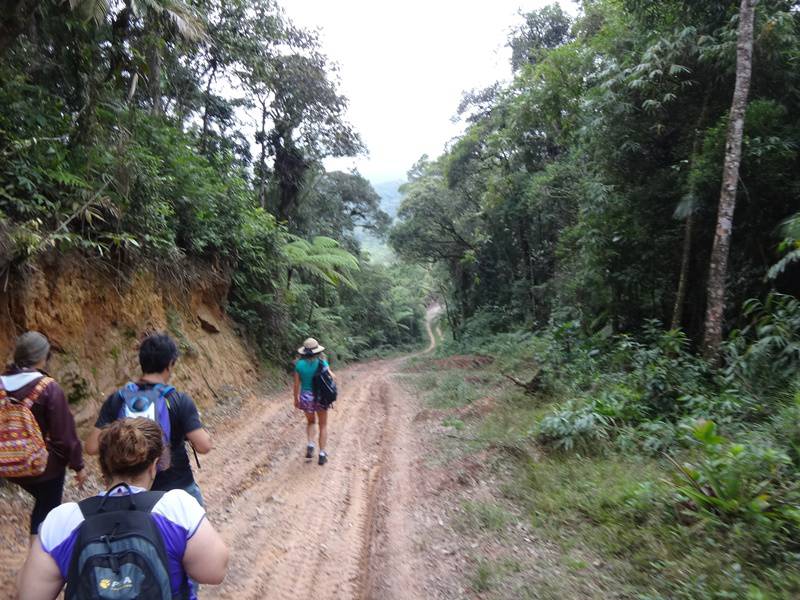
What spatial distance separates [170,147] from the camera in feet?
31.0

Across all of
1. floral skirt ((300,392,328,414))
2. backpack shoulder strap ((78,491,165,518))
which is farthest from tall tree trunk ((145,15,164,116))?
backpack shoulder strap ((78,491,165,518))

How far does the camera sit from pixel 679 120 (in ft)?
30.7

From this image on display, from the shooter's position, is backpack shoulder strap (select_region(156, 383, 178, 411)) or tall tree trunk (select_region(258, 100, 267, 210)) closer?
backpack shoulder strap (select_region(156, 383, 178, 411))

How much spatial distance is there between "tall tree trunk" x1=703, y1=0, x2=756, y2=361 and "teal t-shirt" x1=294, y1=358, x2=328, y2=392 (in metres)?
5.87

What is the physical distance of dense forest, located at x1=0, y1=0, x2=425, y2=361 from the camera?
20.6 ft

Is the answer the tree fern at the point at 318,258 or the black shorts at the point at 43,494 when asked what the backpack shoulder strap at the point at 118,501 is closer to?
the black shorts at the point at 43,494

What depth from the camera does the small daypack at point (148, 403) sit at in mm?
2830

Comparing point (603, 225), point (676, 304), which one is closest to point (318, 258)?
point (603, 225)

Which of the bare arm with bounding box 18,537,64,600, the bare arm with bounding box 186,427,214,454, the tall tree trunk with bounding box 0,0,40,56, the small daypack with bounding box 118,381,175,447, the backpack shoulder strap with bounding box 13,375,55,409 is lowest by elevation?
the bare arm with bounding box 18,537,64,600

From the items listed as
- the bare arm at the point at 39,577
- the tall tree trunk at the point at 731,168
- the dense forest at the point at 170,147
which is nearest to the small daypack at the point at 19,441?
the bare arm at the point at 39,577

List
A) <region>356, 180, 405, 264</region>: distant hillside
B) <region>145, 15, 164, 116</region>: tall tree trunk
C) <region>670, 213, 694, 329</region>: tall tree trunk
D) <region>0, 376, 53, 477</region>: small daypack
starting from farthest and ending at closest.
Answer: <region>356, 180, 405, 264</region>: distant hillside < <region>145, 15, 164, 116</region>: tall tree trunk < <region>670, 213, 694, 329</region>: tall tree trunk < <region>0, 376, 53, 477</region>: small daypack

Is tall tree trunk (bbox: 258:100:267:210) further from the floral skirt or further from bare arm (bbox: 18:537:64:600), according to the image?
bare arm (bbox: 18:537:64:600)

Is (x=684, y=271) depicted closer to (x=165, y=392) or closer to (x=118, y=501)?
(x=165, y=392)

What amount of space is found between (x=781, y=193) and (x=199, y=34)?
9876 millimetres
